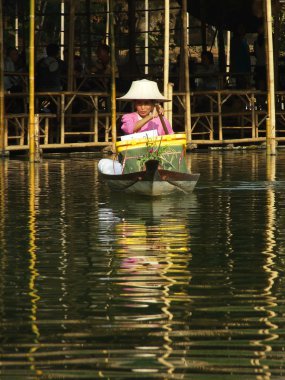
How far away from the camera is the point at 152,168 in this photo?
15.5 meters

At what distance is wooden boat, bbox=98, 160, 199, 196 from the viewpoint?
50.9 feet

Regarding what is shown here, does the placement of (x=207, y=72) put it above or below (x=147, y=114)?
above

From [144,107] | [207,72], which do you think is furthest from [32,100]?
[207,72]

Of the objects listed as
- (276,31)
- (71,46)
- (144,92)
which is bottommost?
(144,92)

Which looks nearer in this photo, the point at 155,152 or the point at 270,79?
the point at 155,152

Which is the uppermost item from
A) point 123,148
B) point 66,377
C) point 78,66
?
point 78,66

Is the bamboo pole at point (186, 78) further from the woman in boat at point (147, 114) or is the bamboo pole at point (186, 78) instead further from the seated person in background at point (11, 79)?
the woman in boat at point (147, 114)

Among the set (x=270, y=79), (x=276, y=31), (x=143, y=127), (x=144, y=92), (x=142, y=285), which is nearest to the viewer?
(x=142, y=285)

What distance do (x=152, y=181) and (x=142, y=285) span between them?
6472 mm

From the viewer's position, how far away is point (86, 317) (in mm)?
8133

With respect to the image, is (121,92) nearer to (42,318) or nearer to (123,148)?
(123,148)

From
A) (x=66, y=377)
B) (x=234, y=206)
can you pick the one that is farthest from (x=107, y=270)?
(x=234, y=206)

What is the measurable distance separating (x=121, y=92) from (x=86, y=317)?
1746 centimetres

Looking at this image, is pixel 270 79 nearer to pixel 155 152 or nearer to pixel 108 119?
pixel 108 119
